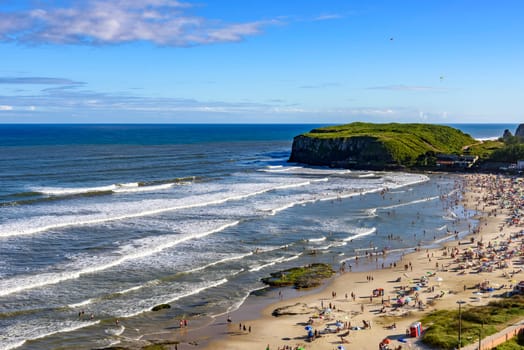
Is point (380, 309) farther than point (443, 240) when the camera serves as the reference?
No

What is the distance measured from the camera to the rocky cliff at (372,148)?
10325 centimetres

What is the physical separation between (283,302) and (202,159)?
8420cm

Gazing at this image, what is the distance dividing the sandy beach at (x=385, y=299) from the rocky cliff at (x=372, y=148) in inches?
2256

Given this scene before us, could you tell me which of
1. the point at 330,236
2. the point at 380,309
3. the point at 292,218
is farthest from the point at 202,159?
the point at 380,309

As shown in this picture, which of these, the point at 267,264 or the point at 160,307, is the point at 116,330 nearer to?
the point at 160,307

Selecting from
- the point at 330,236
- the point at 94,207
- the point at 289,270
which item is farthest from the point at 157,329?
the point at 94,207

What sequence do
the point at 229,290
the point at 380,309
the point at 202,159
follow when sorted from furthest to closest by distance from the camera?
the point at 202,159
the point at 229,290
the point at 380,309

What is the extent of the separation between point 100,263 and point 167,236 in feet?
27.1

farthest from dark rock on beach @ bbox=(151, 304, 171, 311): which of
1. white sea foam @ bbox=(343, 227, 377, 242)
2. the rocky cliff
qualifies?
the rocky cliff

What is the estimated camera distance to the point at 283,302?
3152 cm

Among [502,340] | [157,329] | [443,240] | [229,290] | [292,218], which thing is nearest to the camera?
[502,340]

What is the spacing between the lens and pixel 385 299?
32031 millimetres

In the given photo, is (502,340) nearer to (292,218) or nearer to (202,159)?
(292,218)

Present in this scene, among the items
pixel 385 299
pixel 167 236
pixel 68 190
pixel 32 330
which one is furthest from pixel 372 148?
pixel 32 330
